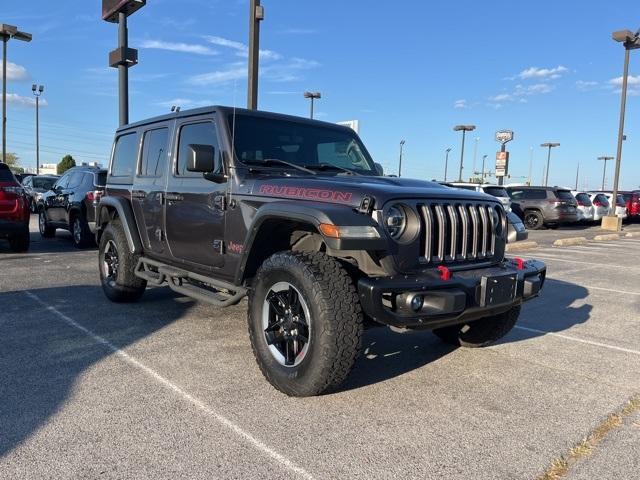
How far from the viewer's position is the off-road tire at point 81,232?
10.7m

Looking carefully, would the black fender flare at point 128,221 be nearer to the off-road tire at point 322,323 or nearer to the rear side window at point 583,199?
the off-road tire at point 322,323

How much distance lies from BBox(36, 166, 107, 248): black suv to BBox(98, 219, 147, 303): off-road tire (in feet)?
14.1

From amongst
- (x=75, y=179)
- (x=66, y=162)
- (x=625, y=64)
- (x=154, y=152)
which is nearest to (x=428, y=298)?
(x=154, y=152)

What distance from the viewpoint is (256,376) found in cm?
389

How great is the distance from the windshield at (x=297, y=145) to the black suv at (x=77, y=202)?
20.9 ft

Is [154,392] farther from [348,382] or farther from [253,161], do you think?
[253,161]

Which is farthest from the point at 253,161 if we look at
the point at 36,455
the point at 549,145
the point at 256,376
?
the point at 549,145

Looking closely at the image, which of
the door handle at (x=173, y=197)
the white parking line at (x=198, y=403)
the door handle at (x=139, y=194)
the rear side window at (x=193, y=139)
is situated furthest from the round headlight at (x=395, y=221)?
the door handle at (x=139, y=194)

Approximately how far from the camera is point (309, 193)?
3.64 meters

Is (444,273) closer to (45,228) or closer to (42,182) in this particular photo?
(45,228)

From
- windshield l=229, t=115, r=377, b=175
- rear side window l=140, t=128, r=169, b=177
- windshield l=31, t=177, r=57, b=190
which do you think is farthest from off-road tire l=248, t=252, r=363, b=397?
windshield l=31, t=177, r=57, b=190

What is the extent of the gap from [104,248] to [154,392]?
3199 millimetres

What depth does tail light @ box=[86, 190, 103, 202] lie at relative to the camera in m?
10.2

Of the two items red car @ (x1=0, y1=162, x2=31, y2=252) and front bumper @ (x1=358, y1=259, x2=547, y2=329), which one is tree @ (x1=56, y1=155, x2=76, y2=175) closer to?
red car @ (x1=0, y1=162, x2=31, y2=252)
